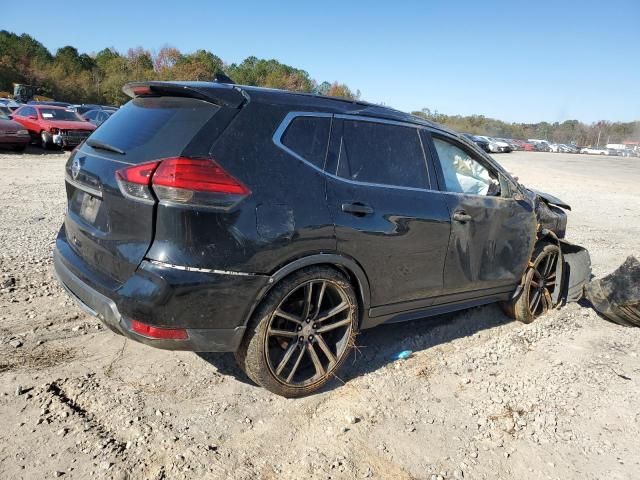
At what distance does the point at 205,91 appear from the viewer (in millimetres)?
2916

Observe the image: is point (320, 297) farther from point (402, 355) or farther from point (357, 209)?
point (402, 355)

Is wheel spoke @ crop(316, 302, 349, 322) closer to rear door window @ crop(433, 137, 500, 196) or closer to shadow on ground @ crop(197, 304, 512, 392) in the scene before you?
shadow on ground @ crop(197, 304, 512, 392)

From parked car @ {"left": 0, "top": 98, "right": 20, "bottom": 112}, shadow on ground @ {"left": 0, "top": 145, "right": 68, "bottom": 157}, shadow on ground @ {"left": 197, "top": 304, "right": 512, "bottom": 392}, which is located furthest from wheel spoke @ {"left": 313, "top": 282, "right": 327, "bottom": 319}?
parked car @ {"left": 0, "top": 98, "right": 20, "bottom": 112}

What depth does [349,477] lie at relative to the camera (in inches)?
103

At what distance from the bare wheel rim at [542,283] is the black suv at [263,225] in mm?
1190

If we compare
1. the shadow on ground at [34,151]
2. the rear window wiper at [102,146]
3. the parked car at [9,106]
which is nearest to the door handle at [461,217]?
the rear window wiper at [102,146]

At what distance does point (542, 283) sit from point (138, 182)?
403 centimetres

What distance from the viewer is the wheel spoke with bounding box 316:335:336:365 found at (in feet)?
10.8

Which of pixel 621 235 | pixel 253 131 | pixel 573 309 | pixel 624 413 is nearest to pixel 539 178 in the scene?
pixel 621 235

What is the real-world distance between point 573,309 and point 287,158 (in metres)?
3.94

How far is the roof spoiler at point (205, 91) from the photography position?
2.91 meters

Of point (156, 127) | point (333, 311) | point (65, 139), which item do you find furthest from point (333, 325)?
point (65, 139)

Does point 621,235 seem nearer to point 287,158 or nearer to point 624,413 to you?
point 624,413

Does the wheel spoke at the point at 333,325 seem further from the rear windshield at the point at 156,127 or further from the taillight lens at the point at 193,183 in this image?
the rear windshield at the point at 156,127
